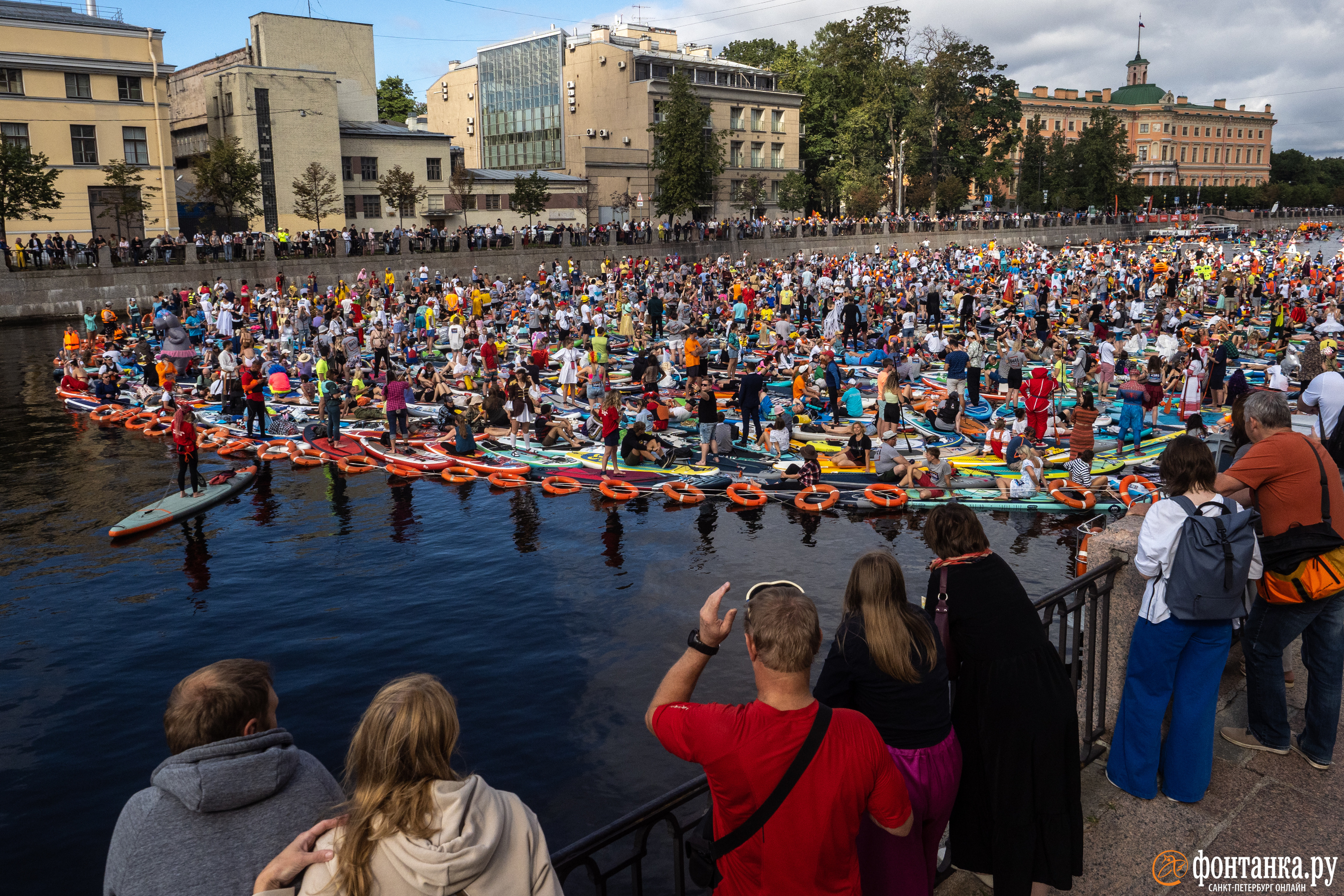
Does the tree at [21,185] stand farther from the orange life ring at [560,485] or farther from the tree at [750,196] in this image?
the tree at [750,196]

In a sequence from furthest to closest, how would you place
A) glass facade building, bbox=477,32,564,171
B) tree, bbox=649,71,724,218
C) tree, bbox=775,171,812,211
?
1. glass facade building, bbox=477,32,564,171
2. tree, bbox=775,171,812,211
3. tree, bbox=649,71,724,218

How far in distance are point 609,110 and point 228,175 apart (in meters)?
34.4

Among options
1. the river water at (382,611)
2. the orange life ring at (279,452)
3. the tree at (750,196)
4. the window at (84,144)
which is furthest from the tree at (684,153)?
the river water at (382,611)

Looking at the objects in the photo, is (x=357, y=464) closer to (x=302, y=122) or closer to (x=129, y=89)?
(x=129, y=89)

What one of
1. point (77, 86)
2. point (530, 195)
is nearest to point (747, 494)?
point (530, 195)

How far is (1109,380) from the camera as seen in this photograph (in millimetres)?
23109

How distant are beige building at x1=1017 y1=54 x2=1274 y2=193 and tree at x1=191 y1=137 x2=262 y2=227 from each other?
100243mm

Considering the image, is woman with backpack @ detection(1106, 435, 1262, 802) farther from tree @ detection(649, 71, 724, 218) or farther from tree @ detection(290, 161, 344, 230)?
tree @ detection(649, 71, 724, 218)

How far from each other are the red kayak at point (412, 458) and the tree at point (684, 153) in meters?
42.2

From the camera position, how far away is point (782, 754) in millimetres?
2695

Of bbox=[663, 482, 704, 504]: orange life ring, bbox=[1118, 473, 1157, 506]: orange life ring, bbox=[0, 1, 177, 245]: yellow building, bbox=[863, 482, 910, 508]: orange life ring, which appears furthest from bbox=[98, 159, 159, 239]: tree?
bbox=[1118, 473, 1157, 506]: orange life ring

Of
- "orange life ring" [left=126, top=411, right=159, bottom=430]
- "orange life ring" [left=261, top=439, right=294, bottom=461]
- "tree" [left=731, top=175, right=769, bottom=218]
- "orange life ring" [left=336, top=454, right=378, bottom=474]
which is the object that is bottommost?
"orange life ring" [left=336, top=454, right=378, bottom=474]

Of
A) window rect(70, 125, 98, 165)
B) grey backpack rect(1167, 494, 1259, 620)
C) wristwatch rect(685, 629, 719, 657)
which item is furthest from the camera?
window rect(70, 125, 98, 165)

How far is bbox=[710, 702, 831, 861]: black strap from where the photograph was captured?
270 centimetres
